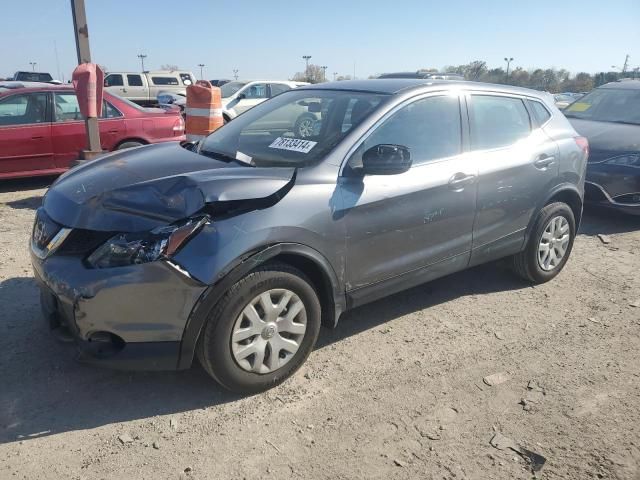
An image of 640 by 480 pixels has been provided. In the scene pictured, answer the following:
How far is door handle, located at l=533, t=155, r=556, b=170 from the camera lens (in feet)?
14.4

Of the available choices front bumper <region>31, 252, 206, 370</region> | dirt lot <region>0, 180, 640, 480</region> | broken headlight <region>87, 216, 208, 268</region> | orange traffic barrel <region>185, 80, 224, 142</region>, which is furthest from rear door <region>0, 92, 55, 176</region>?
broken headlight <region>87, 216, 208, 268</region>

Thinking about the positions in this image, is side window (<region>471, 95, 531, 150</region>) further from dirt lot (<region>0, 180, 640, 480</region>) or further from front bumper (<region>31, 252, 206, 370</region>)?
front bumper (<region>31, 252, 206, 370</region>)

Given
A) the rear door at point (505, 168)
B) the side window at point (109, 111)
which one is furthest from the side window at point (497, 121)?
the side window at point (109, 111)

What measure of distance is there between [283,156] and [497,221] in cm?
182

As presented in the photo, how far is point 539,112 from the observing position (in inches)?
184

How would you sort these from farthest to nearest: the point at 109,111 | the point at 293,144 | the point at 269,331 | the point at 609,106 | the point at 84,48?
the point at 609,106 < the point at 109,111 < the point at 84,48 < the point at 293,144 < the point at 269,331

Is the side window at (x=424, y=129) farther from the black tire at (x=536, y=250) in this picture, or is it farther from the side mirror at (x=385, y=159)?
the black tire at (x=536, y=250)

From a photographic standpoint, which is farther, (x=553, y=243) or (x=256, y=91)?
(x=256, y=91)

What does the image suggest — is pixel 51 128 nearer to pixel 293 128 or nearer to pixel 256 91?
pixel 293 128

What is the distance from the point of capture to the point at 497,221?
13.6 ft

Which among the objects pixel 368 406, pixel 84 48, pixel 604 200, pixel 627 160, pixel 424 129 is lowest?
pixel 368 406

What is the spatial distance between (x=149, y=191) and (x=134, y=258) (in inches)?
15.7

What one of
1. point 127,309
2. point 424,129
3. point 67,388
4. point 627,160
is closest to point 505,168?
point 424,129

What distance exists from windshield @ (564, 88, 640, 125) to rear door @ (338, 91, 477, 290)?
5198mm
